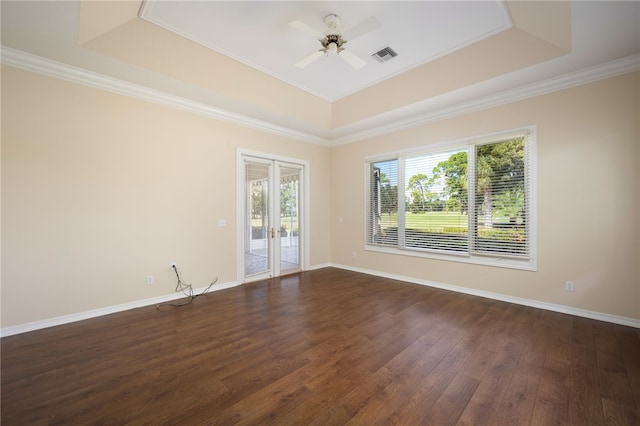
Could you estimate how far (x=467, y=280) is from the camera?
13.9 ft

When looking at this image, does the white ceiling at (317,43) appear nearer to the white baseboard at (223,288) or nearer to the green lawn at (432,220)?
the green lawn at (432,220)

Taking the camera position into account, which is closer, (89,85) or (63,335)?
(63,335)

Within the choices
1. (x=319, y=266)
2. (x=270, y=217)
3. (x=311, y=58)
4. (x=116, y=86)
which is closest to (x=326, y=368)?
(x=311, y=58)

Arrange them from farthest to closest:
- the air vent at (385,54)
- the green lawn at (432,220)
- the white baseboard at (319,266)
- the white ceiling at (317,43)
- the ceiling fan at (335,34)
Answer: the white baseboard at (319,266), the green lawn at (432,220), the air vent at (385,54), the ceiling fan at (335,34), the white ceiling at (317,43)

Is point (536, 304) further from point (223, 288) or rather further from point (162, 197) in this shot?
point (162, 197)

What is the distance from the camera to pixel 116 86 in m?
3.49

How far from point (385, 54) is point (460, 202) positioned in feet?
8.57

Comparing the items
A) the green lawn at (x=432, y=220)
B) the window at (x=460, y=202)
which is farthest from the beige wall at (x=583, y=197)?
the green lawn at (x=432, y=220)

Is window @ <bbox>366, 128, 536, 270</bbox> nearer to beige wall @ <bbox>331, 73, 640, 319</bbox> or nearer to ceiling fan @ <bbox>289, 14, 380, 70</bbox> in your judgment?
beige wall @ <bbox>331, 73, 640, 319</bbox>

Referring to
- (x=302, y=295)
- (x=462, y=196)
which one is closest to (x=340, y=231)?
(x=302, y=295)

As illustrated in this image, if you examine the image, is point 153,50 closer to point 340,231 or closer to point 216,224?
point 216,224

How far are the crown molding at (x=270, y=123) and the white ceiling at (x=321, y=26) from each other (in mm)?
1049

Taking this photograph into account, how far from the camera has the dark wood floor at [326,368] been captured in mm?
1745

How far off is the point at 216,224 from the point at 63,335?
226 cm
